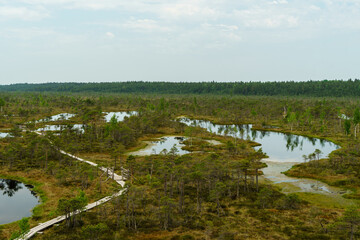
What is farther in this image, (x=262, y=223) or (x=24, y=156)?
(x=24, y=156)

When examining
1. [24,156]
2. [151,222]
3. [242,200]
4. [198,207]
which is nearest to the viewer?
[151,222]

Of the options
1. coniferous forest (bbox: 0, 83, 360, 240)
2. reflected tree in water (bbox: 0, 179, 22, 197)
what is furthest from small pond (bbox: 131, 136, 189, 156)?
reflected tree in water (bbox: 0, 179, 22, 197)

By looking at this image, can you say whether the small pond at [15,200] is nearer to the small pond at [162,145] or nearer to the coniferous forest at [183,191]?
the coniferous forest at [183,191]

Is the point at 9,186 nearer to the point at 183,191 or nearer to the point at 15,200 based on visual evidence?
the point at 15,200

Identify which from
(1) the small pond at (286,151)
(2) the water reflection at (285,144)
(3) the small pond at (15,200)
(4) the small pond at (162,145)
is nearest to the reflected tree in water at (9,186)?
(3) the small pond at (15,200)

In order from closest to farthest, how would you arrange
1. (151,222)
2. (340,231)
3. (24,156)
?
A: (340,231) → (151,222) → (24,156)

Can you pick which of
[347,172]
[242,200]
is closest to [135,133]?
[242,200]

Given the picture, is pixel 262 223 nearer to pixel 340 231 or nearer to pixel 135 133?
pixel 340 231
